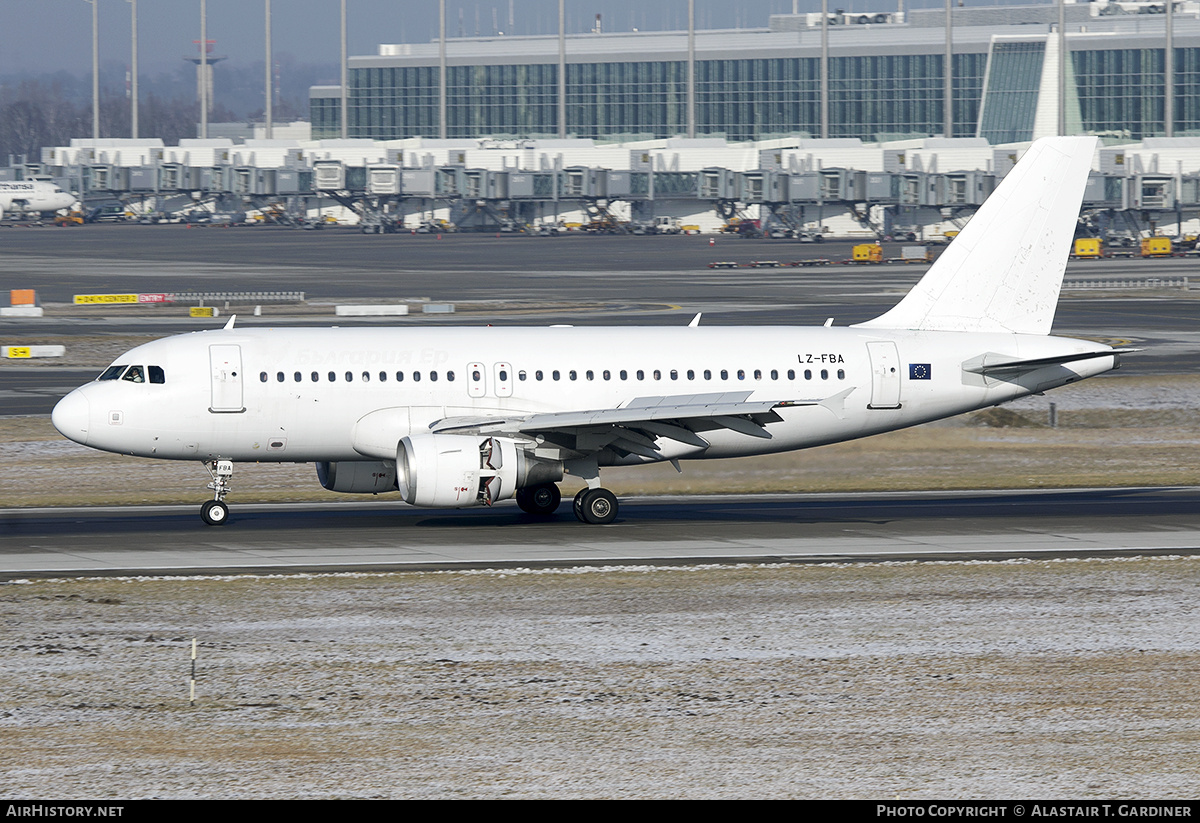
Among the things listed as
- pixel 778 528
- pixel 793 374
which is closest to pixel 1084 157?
pixel 793 374

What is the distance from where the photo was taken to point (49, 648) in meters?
25.6

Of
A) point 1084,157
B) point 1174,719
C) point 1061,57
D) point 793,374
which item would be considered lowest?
point 1174,719

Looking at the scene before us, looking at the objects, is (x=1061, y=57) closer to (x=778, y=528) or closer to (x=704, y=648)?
(x=778, y=528)

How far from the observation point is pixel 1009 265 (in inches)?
1630

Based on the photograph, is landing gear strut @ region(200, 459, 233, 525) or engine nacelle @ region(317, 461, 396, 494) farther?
engine nacelle @ region(317, 461, 396, 494)

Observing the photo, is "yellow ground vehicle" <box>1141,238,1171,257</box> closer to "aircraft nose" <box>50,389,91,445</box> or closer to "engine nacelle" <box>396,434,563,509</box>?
"engine nacelle" <box>396,434,563,509</box>

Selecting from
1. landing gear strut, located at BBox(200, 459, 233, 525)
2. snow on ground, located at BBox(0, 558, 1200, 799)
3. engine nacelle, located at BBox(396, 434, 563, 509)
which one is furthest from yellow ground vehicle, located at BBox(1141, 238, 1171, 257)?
landing gear strut, located at BBox(200, 459, 233, 525)

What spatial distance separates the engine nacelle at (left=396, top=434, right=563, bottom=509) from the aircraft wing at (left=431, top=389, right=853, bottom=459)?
0.80 meters

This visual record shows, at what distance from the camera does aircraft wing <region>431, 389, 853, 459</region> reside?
120 ft

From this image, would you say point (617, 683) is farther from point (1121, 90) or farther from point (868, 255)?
point (1121, 90)

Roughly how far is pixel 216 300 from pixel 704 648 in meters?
87.4

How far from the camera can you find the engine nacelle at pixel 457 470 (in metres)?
35.7

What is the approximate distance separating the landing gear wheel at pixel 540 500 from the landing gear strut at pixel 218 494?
7.16 metres

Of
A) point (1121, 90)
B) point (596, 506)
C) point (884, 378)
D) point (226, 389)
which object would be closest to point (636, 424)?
point (596, 506)
